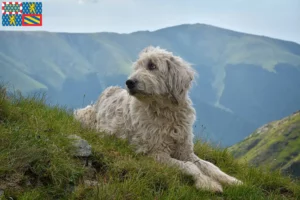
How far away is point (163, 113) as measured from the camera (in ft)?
31.8

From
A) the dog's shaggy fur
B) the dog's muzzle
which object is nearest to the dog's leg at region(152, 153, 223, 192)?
the dog's shaggy fur

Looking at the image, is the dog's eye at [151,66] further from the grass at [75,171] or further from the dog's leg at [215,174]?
the dog's leg at [215,174]

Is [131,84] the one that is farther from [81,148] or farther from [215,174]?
[215,174]

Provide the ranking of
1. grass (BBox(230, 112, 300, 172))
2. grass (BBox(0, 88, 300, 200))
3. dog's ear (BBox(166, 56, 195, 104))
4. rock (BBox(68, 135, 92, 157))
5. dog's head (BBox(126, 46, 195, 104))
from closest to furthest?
grass (BBox(0, 88, 300, 200)) < rock (BBox(68, 135, 92, 157)) < dog's head (BBox(126, 46, 195, 104)) < dog's ear (BBox(166, 56, 195, 104)) < grass (BBox(230, 112, 300, 172))

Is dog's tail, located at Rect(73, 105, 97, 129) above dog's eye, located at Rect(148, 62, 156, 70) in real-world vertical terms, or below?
below

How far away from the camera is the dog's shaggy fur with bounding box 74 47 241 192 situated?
9.03 m

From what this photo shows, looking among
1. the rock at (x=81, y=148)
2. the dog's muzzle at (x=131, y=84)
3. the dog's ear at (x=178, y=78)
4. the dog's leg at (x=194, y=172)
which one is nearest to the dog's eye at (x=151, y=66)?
the dog's ear at (x=178, y=78)

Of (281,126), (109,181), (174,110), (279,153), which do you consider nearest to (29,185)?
(109,181)

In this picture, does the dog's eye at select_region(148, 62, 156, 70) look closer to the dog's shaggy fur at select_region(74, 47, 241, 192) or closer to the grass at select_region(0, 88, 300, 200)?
the dog's shaggy fur at select_region(74, 47, 241, 192)

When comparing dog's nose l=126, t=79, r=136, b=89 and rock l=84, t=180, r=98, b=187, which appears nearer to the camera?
rock l=84, t=180, r=98, b=187

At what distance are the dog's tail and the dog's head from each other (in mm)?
2858

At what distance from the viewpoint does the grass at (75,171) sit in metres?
6.71

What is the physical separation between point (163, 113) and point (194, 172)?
1.67 metres

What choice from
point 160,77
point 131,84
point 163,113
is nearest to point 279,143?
point 163,113
